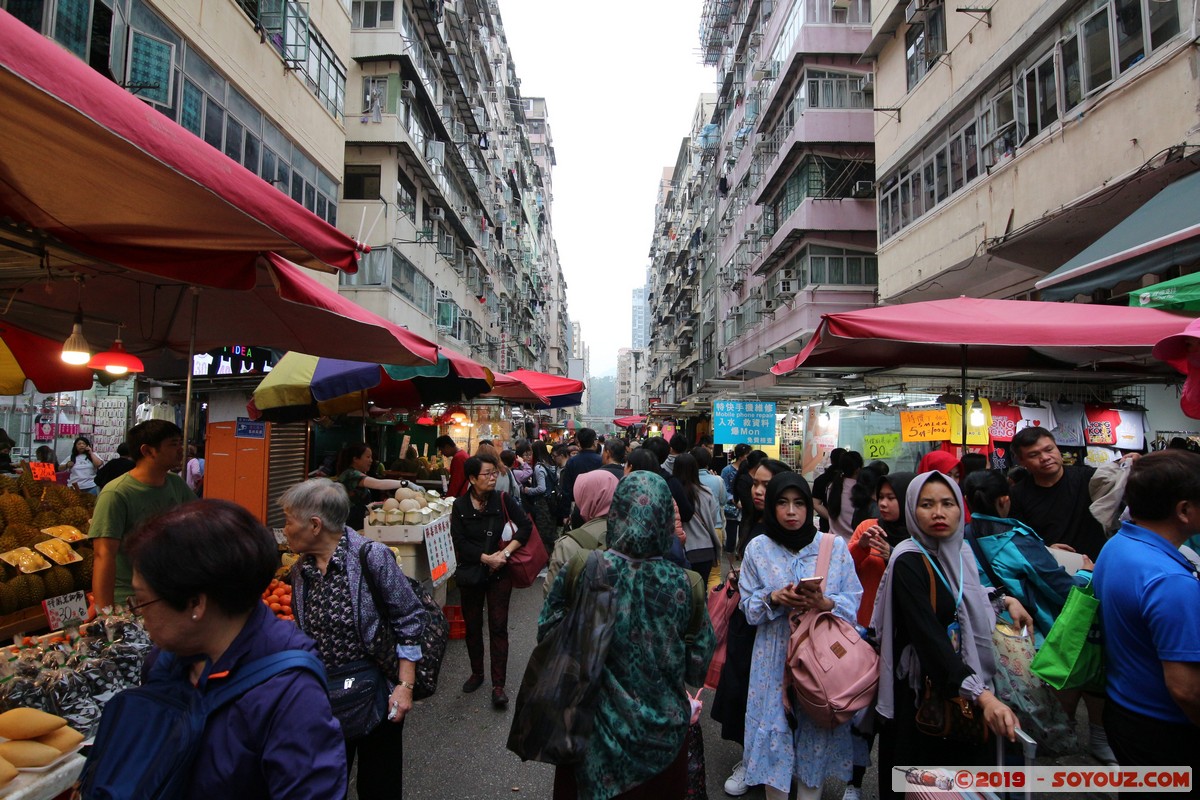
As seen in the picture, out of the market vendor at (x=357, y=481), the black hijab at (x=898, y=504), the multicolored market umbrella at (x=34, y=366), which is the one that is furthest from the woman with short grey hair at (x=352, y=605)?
the multicolored market umbrella at (x=34, y=366)

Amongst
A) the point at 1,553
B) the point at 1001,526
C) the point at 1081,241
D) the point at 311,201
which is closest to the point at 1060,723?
the point at 1001,526

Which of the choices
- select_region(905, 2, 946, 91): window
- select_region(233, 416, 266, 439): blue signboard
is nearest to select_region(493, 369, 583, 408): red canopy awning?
select_region(233, 416, 266, 439): blue signboard

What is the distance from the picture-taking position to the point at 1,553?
415 cm

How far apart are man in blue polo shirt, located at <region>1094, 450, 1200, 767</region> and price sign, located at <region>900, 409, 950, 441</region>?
558 centimetres

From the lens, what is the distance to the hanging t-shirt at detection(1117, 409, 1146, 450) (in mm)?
7898

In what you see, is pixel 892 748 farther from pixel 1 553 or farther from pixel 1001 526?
pixel 1 553

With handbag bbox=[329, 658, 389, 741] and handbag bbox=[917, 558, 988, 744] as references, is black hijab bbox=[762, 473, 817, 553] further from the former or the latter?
handbag bbox=[329, 658, 389, 741]

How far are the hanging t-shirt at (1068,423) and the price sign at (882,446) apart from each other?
2636 mm

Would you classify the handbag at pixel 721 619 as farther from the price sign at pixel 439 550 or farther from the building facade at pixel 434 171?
the building facade at pixel 434 171

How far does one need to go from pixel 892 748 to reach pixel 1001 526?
51.7 inches

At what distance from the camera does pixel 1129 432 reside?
25.9 ft

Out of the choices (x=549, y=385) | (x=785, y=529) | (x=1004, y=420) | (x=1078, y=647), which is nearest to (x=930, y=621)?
(x=1078, y=647)

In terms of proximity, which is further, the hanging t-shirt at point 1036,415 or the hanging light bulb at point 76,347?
the hanging t-shirt at point 1036,415

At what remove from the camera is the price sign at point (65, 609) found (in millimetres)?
3943
